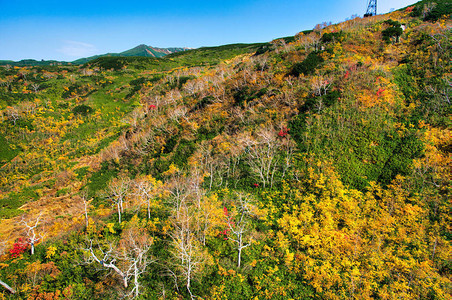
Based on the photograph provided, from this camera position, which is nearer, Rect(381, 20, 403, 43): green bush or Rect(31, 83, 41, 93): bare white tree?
Rect(381, 20, 403, 43): green bush

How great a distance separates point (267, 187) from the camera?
108 ft

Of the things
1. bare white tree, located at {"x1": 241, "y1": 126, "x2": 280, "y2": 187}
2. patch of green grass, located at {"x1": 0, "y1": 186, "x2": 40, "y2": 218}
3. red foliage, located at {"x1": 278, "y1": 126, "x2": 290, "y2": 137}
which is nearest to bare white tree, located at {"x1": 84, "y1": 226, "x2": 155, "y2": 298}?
bare white tree, located at {"x1": 241, "y1": 126, "x2": 280, "y2": 187}

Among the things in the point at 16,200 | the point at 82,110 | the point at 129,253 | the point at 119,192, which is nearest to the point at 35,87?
the point at 82,110

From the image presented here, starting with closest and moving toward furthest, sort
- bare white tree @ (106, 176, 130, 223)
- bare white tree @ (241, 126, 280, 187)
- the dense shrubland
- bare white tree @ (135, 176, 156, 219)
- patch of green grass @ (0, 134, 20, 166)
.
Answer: the dense shrubland, bare white tree @ (106, 176, 130, 223), bare white tree @ (135, 176, 156, 219), bare white tree @ (241, 126, 280, 187), patch of green grass @ (0, 134, 20, 166)

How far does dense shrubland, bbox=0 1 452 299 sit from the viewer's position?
20.5 meters

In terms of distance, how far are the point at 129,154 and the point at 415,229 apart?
59.3 m

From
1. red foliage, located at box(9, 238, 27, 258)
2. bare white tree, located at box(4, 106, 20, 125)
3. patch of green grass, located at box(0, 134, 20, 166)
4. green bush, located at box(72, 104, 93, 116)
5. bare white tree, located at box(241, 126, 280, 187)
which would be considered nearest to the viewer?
red foliage, located at box(9, 238, 27, 258)

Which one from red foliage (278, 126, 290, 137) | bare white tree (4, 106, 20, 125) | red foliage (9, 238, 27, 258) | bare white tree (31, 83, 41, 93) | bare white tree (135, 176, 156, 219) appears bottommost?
red foliage (9, 238, 27, 258)

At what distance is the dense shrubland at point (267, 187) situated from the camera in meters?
20.5

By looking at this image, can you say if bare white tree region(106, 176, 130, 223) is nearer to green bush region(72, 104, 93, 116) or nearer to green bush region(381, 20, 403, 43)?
green bush region(72, 104, 93, 116)

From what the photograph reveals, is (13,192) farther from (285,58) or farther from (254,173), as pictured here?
(285,58)

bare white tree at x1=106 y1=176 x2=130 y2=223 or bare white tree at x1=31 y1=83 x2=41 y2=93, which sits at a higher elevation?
bare white tree at x1=31 y1=83 x2=41 y2=93

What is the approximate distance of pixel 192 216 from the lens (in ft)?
89.2

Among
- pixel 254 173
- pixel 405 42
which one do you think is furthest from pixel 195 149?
pixel 405 42
